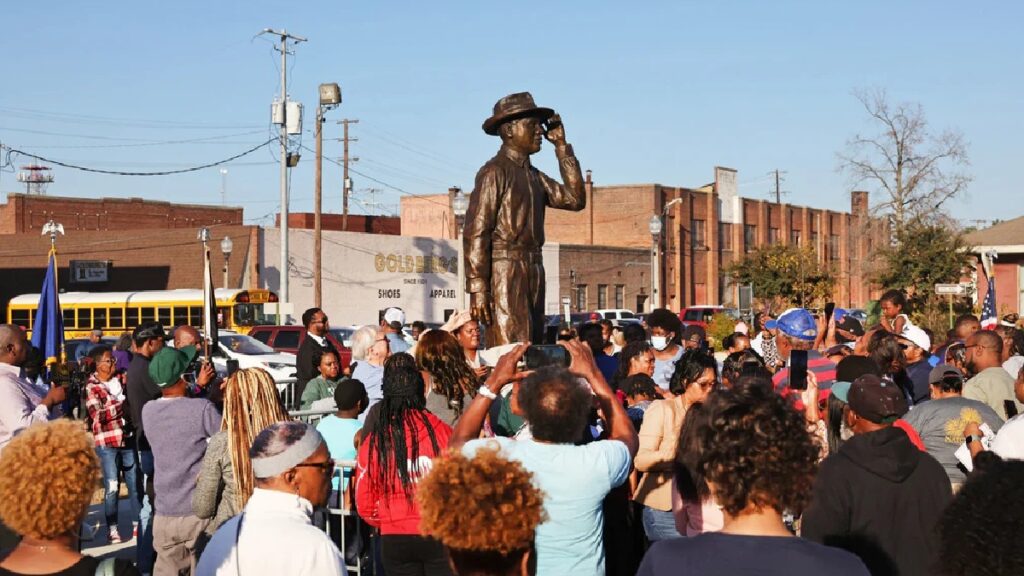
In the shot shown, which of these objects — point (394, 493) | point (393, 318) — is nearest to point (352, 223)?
point (393, 318)

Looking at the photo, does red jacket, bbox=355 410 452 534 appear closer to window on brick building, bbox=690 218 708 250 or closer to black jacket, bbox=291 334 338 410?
black jacket, bbox=291 334 338 410

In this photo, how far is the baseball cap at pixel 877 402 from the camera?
16.3 feet

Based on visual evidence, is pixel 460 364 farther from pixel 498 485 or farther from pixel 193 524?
pixel 498 485

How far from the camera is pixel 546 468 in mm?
4766

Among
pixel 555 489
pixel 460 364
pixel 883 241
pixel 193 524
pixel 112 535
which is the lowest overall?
pixel 112 535

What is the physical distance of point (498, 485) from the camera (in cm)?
353

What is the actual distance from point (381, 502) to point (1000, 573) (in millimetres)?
3379

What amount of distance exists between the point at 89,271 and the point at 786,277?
3079 centimetres

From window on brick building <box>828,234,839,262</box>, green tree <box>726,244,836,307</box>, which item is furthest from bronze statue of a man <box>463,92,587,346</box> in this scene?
window on brick building <box>828,234,839,262</box>

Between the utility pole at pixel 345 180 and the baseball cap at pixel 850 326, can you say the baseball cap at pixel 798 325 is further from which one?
the utility pole at pixel 345 180

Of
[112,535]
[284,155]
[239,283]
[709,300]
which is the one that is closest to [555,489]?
[112,535]

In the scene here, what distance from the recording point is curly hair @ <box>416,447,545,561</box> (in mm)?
3480

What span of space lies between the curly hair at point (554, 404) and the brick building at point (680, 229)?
53353mm

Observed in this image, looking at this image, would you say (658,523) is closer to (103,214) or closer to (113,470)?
(113,470)
